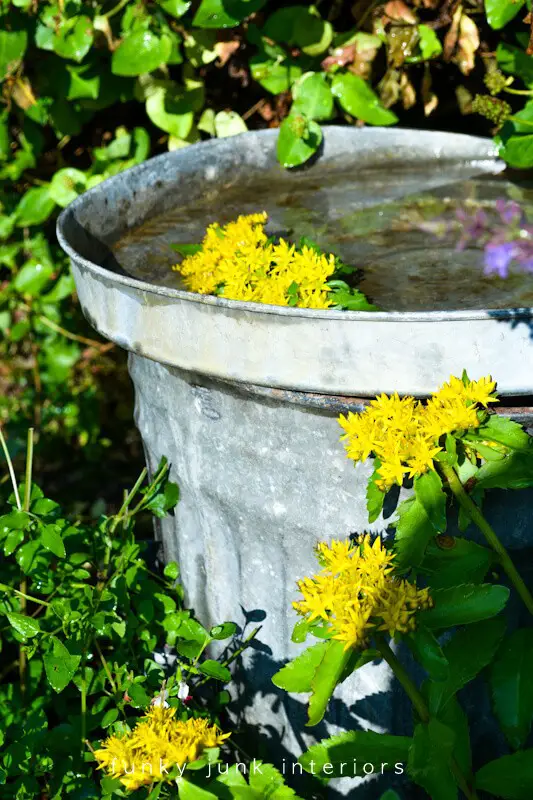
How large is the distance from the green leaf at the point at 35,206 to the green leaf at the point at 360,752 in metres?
2.09

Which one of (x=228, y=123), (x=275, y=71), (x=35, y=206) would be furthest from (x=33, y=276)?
(x=275, y=71)

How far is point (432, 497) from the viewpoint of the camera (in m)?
1.21

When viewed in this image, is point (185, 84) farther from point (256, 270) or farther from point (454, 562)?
point (454, 562)

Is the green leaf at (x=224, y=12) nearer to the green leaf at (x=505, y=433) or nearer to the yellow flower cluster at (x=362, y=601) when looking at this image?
the green leaf at (x=505, y=433)

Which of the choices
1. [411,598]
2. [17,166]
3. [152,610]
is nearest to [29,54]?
[17,166]

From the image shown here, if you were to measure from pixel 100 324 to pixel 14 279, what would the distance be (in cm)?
175

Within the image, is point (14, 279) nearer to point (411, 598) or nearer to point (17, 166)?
point (17, 166)

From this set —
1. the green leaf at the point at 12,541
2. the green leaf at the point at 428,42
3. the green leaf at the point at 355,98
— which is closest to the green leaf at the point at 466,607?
the green leaf at the point at 12,541

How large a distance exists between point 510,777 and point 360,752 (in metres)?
0.20

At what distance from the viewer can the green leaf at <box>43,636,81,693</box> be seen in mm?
1435

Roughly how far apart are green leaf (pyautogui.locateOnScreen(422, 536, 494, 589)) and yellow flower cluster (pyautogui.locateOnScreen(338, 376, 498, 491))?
0.39 ft

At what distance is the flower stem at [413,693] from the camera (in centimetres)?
113

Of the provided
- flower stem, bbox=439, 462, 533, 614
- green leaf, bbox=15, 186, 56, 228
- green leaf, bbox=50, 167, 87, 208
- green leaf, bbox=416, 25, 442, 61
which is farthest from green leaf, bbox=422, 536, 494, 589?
green leaf, bbox=15, 186, 56, 228

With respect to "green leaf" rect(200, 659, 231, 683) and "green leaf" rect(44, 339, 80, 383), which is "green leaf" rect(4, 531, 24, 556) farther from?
"green leaf" rect(44, 339, 80, 383)
